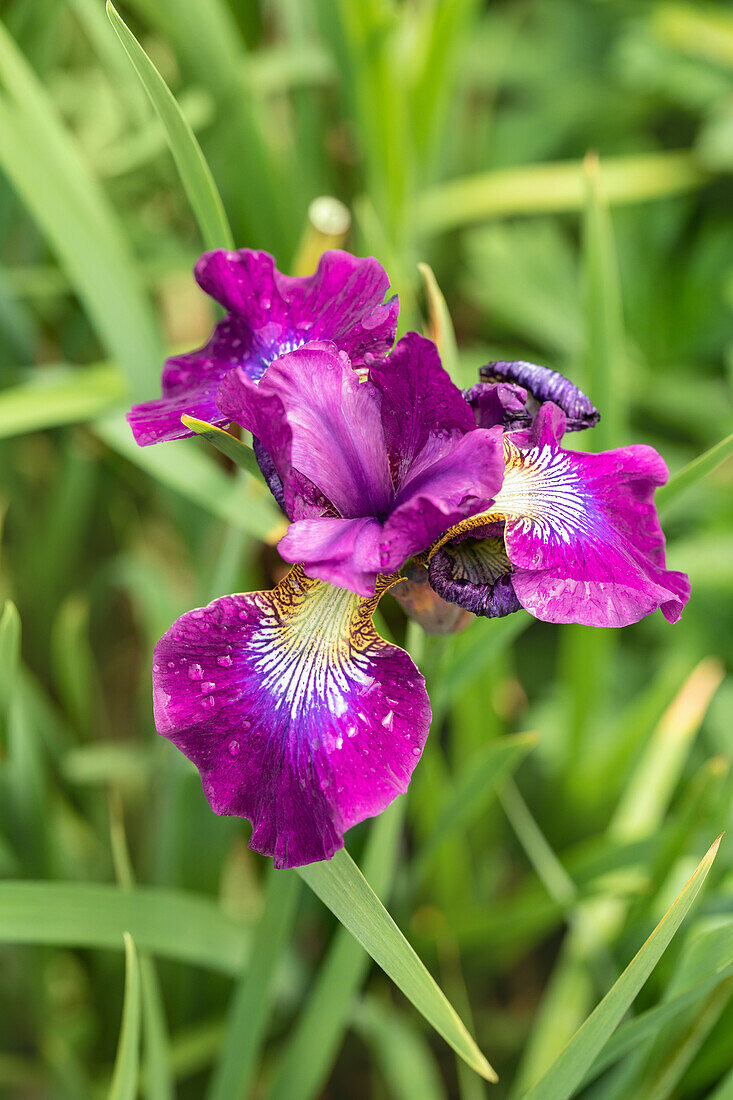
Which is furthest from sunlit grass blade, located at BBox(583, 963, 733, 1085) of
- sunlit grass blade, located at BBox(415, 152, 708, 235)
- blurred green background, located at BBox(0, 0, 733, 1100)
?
sunlit grass blade, located at BBox(415, 152, 708, 235)

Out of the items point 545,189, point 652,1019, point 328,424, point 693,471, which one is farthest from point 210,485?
point 545,189

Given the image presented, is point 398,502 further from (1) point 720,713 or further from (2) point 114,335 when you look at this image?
(1) point 720,713

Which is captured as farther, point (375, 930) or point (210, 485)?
point (210, 485)

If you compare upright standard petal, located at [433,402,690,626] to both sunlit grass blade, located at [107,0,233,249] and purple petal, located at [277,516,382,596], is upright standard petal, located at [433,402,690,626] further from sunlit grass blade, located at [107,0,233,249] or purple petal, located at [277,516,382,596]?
sunlit grass blade, located at [107,0,233,249]

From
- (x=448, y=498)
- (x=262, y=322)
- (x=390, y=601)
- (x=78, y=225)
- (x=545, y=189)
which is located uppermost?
(x=545, y=189)

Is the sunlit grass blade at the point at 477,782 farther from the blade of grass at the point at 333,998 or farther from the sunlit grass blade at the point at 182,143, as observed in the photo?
the sunlit grass blade at the point at 182,143

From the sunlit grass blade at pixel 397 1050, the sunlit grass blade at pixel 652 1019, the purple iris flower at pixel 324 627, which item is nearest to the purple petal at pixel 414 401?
the purple iris flower at pixel 324 627

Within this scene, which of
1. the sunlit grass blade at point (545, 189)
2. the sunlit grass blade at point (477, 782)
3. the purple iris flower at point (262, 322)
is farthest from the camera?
the sunlit grass blade at point (545, 189)

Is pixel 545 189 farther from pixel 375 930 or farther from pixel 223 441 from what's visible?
pixel 375 930
